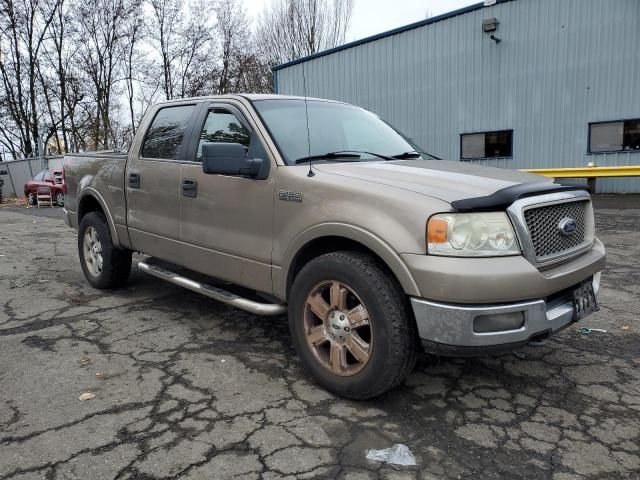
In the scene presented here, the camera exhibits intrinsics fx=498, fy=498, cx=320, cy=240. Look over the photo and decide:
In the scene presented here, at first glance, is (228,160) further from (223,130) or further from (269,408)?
(269,408)

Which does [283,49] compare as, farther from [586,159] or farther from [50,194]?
[586,159]

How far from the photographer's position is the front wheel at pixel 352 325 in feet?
8.58

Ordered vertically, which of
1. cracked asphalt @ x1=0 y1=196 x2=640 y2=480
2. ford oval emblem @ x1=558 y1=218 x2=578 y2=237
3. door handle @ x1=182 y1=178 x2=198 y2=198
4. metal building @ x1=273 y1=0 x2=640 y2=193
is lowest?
cracked asphalt @ x1=0 y1=196 x2=640 y2=480

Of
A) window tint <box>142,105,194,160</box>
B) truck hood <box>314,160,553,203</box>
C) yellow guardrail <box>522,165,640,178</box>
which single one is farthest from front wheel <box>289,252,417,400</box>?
yellow guardrail <box>522,165,640,178</box>

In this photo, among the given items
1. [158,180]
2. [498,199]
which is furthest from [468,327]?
[158,180]

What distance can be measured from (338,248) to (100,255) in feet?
10.8

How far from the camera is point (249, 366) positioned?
3430 millimetres

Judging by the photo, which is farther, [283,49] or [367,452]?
[283,49]

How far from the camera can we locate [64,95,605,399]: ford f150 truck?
8.11ft

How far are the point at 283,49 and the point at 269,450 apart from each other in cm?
3080

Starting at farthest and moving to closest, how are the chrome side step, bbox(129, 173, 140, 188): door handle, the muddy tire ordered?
the muddy tire < bbox(129, 173, 140, 188): door handle < the chrome side step

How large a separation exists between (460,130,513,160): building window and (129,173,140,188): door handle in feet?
42.8

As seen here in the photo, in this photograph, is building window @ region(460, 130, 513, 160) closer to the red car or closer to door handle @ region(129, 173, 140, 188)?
door handle @ region(129, 173, 140, 188)

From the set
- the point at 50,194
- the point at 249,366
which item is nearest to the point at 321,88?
the point at 50,194
